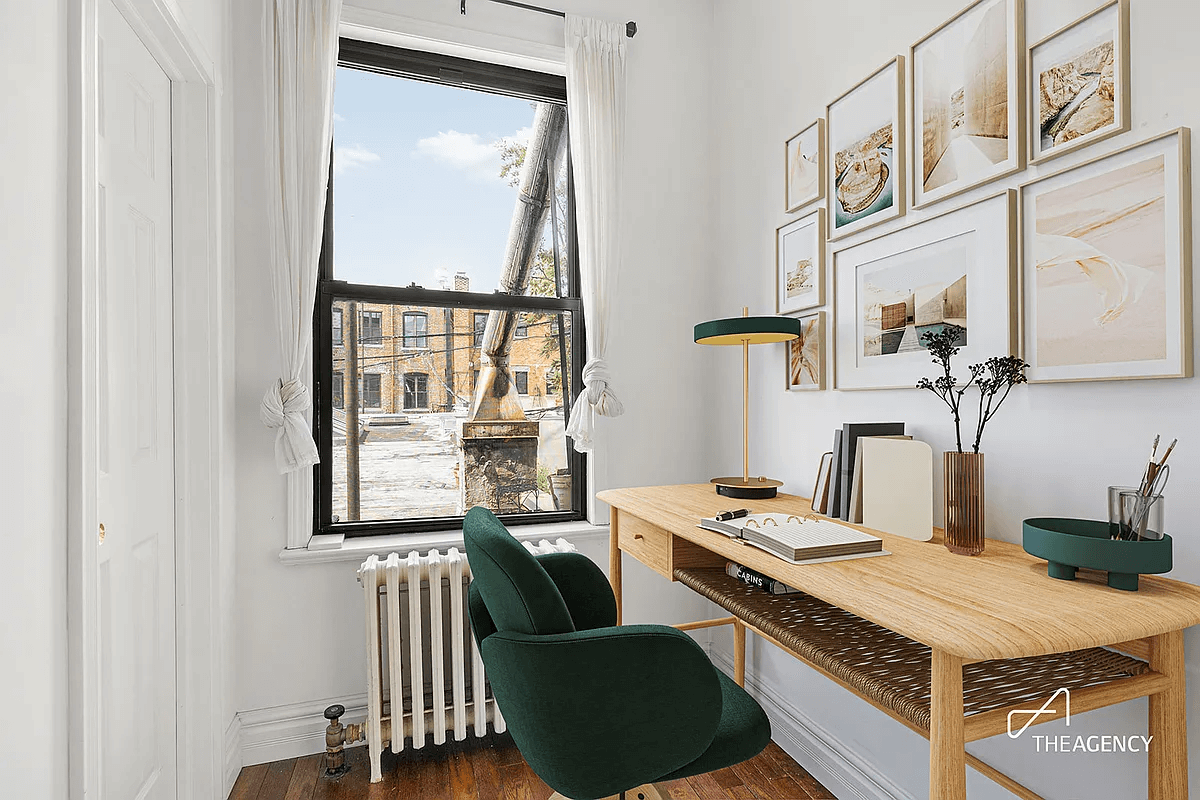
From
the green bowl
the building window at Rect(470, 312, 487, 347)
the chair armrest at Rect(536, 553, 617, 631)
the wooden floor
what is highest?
the building window at Rect(470, 312, 487, 347)

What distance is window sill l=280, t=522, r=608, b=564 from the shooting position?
223 centimetres

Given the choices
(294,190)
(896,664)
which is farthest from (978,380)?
(294,190)

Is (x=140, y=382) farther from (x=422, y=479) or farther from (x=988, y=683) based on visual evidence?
(x=988, y=683)

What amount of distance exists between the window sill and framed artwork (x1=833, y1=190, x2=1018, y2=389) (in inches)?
46.0

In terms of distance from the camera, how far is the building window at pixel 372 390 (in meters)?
2.43

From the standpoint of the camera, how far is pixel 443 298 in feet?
8.31

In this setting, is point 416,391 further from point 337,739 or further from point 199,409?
point 337,739

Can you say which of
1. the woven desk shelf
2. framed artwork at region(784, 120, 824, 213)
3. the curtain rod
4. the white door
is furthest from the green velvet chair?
the curtain rod

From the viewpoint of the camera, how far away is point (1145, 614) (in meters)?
0.95

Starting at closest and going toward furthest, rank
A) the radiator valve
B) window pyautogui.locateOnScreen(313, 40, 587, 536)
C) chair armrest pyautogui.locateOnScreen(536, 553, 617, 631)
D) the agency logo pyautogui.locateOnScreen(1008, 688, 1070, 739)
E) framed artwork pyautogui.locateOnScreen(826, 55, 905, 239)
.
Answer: the agency logo pyautogui.locateOnScreen(1008, 688, 1070, 739), framed artwork pyautogui.locateOnScreen(826, 55, 905, 239), chair armrest pyautogui.locateOnScreen(536, 553, 617, 631), the radiator valve, window pyautogui.locateOnScreen(313, 40, 587, 536)

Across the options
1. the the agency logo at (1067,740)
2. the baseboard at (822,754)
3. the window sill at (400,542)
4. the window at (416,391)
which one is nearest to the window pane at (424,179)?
the window at (416,391)

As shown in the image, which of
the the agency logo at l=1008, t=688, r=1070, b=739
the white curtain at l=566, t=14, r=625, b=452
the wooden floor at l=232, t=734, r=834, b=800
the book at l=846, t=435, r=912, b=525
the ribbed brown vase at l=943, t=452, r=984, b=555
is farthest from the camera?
the white curtain at l=566, t=14, r=625, b=452

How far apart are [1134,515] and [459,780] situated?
195cm

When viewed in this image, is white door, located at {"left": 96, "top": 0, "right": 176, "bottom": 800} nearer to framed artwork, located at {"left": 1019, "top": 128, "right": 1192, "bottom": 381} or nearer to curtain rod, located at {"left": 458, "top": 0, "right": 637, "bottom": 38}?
curtain rod, located at {"left": 458, "top": 0, "right": 637, "bottom": 38}
